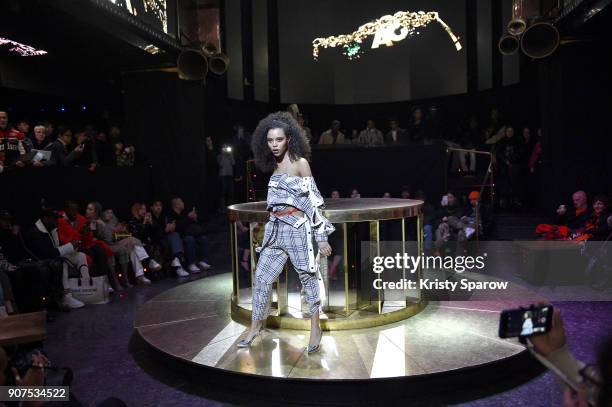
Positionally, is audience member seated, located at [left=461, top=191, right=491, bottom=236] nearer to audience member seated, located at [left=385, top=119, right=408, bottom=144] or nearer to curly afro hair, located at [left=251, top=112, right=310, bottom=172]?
audience member seated, located at [left=385, top=119, right=408, bottom=144]

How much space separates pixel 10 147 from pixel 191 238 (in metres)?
2.58

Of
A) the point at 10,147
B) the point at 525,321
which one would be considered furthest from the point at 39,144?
the point at 525,321

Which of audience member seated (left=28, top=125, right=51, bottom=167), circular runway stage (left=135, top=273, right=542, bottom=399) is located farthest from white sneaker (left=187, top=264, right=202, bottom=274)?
circular runway stage (left=135, top=273, right=542, bottom=399)

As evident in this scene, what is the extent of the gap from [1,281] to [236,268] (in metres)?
2.22

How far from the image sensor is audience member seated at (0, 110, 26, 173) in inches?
249

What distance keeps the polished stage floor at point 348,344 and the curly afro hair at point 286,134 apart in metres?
1.33

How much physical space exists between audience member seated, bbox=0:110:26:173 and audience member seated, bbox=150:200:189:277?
6.01 feet

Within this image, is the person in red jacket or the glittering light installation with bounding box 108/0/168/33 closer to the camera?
the person in red jacket

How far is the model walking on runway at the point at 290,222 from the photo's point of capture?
3.52 metres

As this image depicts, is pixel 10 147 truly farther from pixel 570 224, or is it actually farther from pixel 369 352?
pixel 570 224

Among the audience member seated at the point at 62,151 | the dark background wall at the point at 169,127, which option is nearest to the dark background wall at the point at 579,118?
the dark background wall at the point at 169,127

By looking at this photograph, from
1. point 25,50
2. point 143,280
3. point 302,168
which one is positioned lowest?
point 143,280

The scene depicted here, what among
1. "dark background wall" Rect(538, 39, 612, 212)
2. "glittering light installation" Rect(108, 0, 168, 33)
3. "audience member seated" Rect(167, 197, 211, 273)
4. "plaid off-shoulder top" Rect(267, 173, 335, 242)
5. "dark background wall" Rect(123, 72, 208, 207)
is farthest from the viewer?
"dark background wall" Rect(123, 72, 208, 207)

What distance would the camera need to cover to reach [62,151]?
7316 mm
